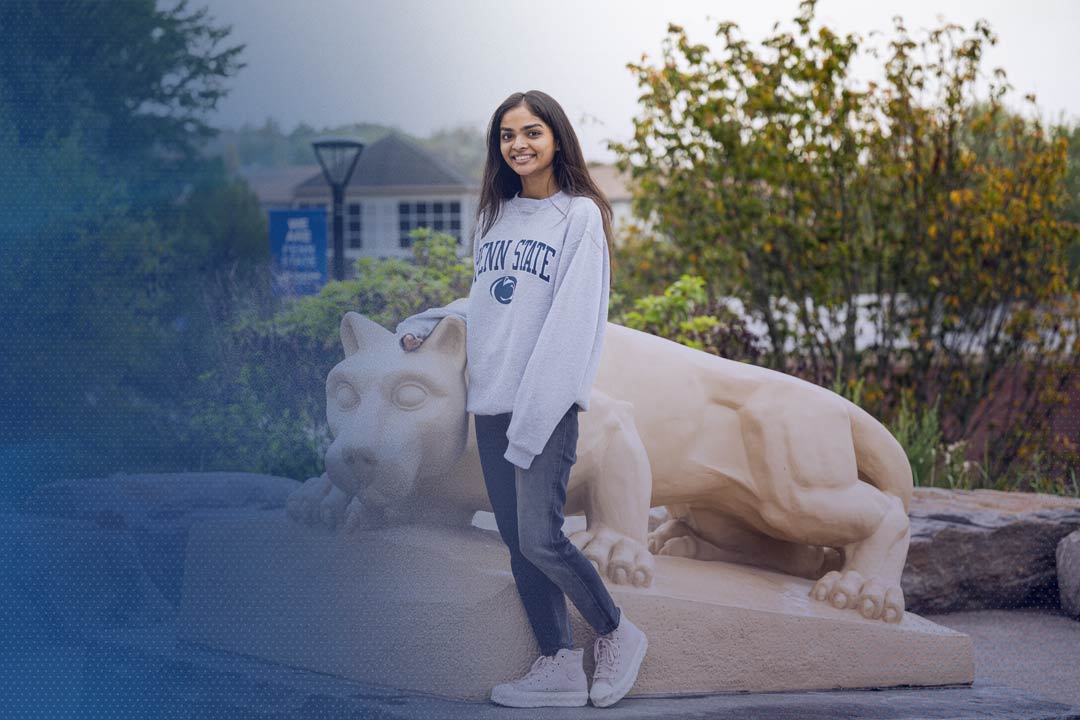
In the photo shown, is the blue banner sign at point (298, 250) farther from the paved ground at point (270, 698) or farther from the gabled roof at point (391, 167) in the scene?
the paved ground at point (270, 698)

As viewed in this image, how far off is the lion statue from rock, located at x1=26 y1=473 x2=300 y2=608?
21 cm

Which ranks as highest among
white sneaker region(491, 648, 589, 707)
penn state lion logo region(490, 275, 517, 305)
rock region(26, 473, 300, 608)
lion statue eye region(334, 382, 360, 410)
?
penn state lion logo region(490, 275, 517, 305)

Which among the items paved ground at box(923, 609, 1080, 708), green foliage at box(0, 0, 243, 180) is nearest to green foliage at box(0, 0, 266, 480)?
green foliage at box(0, 0, 243, 180)

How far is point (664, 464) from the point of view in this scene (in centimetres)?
373

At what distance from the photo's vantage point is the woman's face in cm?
312

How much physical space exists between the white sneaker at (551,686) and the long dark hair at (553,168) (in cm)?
110

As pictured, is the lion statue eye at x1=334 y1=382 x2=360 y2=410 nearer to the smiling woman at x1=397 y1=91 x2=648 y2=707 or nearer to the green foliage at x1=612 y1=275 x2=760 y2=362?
the smiling woman at x1=397 y1=91 x2=648 y2=707

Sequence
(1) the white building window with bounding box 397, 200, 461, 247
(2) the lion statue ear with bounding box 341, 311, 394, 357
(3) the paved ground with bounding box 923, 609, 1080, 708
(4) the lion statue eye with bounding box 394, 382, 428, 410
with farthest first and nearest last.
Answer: (1) the white building window with bounding box 397, 200, 461, 247
(3) the paved ground with bounding box 923, 609, 1080, 708
(2) the lion statue ear with bounding box 341, 311, 394, 357
(4) the lion statue eye with bounding box 394, 382, 428, 410

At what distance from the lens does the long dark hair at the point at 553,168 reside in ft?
10.3

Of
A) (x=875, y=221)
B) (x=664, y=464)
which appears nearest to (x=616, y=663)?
(x=664, y=464)

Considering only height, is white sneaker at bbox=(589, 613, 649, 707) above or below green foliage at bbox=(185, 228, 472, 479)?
below

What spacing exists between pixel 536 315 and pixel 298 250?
1138mm

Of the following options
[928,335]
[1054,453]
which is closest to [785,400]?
[928,335]

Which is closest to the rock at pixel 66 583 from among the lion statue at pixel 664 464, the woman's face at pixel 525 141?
the lion statue at pixel 664 464
